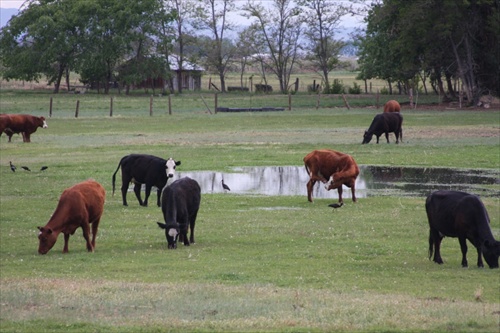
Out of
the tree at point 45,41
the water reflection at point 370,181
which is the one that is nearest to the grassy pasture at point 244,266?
the water reflection at point 370,181

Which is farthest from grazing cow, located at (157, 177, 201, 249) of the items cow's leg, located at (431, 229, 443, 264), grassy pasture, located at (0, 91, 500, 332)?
cow's leg, located at (431, 229, 443, 264)

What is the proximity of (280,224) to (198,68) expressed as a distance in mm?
93180

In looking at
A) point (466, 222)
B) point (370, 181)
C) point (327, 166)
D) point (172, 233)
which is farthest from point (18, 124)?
point (466, 222)

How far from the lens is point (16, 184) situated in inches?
1065

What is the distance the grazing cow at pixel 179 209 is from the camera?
16234 mm

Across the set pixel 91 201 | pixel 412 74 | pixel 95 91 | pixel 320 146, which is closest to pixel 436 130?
pixel 320 146

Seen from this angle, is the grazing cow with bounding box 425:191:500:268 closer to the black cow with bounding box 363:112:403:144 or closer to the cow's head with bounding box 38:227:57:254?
the cow's head with bounding box 38:227:57:254

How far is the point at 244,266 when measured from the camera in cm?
1487

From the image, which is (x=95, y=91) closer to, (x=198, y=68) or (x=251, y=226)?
(x=198, y=68)

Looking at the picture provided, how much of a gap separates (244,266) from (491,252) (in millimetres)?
4000

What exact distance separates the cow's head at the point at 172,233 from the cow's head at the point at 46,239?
198cm

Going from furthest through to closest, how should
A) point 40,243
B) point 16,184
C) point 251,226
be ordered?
point 16,184 < point 251,226 < point 40,243

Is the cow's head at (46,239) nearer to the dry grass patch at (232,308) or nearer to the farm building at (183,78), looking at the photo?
the dry grass patch at (232,308)

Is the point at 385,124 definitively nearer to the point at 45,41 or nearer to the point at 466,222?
the point at 466,222
